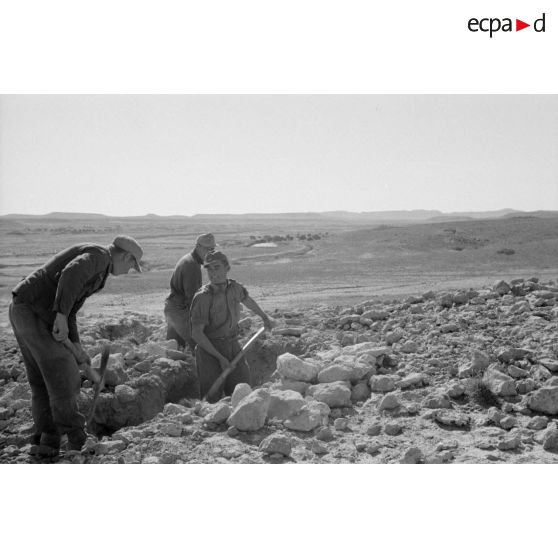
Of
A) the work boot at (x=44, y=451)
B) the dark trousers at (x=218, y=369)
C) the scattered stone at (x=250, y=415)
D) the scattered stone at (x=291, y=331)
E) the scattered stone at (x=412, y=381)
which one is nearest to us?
the work boot at (x=44, y=451)

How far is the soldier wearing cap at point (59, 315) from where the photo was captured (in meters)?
Answer: 3.63

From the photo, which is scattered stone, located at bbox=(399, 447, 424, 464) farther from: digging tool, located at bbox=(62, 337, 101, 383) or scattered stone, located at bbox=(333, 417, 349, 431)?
digging tool, located at bbox=(62, 337, 101, 383)

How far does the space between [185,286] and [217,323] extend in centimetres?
76

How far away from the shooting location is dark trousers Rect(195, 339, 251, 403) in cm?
527

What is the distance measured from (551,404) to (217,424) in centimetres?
225

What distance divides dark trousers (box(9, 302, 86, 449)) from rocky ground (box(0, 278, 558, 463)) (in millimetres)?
172

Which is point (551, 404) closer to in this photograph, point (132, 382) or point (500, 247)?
point (132, 382)

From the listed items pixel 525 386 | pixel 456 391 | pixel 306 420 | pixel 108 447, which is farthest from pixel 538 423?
pixel 108 447

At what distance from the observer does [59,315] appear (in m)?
3.61

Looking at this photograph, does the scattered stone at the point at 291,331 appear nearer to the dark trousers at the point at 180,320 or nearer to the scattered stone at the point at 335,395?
the dark trousers at the point at 180,320

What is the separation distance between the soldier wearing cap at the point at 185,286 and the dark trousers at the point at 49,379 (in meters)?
2.07

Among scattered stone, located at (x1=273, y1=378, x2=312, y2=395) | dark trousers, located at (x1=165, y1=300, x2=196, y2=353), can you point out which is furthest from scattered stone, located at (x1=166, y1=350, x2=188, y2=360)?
scattered stone, located at (x1=273, y1=378, x2=312, y2=395)

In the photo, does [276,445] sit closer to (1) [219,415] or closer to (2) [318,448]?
(2) [318,448]

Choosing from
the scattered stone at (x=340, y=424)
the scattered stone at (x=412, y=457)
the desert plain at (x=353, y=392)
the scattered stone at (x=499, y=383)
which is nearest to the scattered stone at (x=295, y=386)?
the desert plain at (x=353, y=392)
